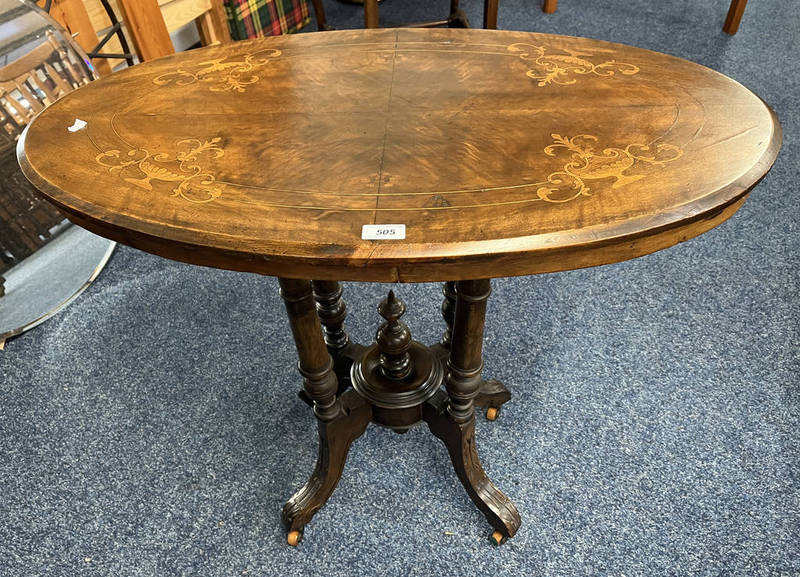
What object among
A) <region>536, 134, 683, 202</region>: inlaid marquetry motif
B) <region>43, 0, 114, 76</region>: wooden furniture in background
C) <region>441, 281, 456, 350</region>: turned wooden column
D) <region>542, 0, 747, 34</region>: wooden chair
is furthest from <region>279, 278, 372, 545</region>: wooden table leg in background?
<region>542, 0, 747, 34</region>: wooden chair

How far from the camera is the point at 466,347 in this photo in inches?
42.4

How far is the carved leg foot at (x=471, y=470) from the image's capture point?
4.09 ft

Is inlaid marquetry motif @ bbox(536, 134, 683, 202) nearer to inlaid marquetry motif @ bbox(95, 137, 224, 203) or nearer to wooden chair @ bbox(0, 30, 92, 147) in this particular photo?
inlaid marquetry motif @ bbox(95, 137, 224, 203)

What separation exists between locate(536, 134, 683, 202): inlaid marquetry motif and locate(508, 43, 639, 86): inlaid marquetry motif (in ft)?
0.92

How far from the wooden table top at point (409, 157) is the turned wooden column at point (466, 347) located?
0.21m

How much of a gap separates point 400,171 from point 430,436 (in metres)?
0.81

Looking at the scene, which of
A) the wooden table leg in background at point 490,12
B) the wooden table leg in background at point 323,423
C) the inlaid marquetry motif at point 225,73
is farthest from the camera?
the wooden table leg in background at point 490,12

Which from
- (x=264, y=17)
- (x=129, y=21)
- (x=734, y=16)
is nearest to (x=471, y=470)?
(x=129, y=21)

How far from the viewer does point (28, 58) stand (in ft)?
5.74

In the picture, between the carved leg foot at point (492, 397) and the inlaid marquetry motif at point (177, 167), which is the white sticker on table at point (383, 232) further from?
the carved leg foot at point (492, 397)

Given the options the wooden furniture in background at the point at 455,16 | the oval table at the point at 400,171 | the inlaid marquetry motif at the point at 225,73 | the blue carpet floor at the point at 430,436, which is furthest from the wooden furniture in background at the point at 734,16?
the inlaid marquetry motif at the point at 225,73

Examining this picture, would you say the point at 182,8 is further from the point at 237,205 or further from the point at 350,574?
the point at 350,574

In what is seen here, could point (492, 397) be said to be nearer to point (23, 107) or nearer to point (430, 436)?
point (430, 436)

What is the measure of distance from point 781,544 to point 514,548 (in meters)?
0.56
